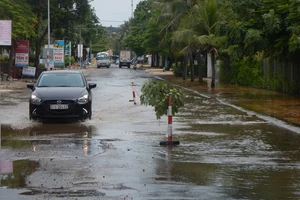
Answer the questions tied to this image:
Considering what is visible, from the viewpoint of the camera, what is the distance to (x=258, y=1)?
22.4 m

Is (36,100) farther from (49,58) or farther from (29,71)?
(49,58)

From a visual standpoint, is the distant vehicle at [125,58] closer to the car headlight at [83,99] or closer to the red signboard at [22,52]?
the red signboard at [22,52]

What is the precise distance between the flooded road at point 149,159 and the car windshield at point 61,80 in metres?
1.29

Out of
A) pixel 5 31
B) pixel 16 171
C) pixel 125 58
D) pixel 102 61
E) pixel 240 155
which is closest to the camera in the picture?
pixel 16 171

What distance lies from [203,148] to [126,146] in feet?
5.18

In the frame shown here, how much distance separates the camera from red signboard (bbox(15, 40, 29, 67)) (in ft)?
154

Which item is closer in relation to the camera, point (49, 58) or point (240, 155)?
point (240, 155)

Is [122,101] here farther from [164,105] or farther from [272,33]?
[164,105]

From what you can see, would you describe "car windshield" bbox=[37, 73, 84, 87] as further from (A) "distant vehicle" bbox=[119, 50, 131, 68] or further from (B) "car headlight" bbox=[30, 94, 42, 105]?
(A) "distant vehicle" bbox=[119, 50, 131, 68]

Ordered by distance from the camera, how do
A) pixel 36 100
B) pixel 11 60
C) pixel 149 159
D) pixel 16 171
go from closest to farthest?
pixel 16 171 → pixel 149 159 → pixel 36 100 → pixel 11 60

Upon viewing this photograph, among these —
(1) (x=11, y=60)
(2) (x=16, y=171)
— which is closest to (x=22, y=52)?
(1) (x=11, y=60)

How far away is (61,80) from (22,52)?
29566 mm

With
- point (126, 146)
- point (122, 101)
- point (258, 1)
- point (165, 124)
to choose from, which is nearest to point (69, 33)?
point (122, 101)

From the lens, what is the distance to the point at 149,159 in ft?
36.6
